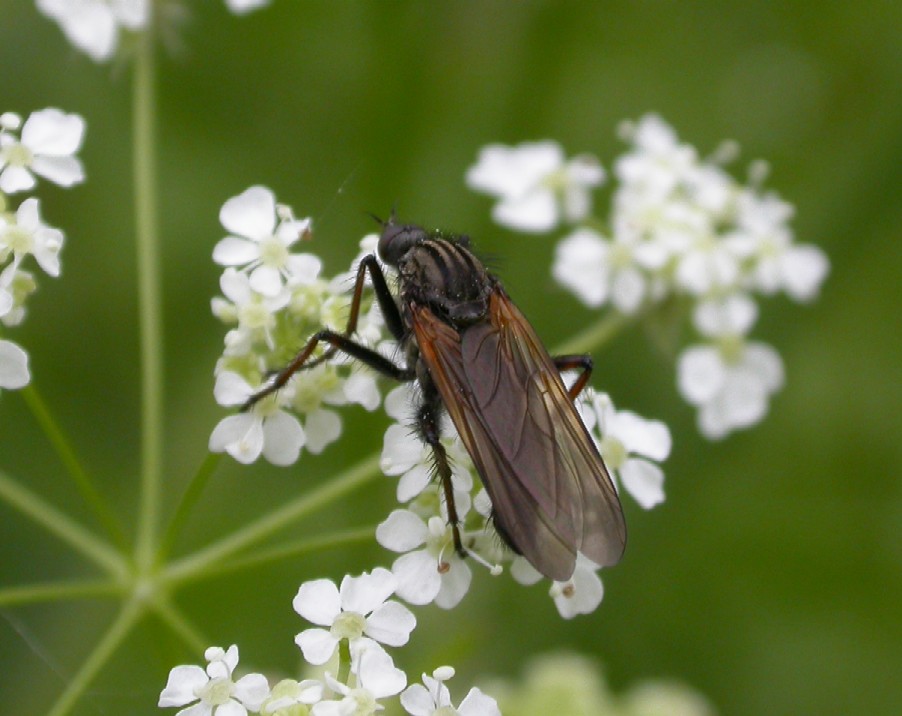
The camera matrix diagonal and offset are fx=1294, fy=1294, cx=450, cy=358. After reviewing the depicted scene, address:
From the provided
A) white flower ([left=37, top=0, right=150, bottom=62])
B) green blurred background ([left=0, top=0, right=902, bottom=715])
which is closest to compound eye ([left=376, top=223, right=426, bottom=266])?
white flower ([left=37, top=0, right=150, bottom=62])

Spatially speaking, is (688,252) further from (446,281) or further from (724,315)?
(446,281)

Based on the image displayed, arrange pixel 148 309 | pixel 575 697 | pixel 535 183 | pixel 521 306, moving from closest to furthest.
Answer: pixel 148 309 < pixel 575 697 < pixel 535 183 < pixel 521 306

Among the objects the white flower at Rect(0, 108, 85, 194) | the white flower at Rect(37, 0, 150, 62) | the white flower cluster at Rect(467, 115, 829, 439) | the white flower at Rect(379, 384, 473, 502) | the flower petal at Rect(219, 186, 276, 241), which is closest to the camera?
the white flower at Rect(379, 384, 473, 502)

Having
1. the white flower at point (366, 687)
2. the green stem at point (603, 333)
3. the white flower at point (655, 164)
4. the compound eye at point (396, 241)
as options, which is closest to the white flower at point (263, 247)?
the compound eye at point (396, 241)

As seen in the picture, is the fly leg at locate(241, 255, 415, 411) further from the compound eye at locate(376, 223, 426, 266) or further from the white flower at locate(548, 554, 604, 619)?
the white flower at locate(548, 554, 604, 619)

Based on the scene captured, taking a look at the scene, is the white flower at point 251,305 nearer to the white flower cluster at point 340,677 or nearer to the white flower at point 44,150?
the white flower at point 44,150

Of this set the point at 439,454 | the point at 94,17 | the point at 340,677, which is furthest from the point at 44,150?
the point at 340,677

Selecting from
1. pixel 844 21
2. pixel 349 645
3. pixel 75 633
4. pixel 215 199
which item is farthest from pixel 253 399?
pixel 844 21
